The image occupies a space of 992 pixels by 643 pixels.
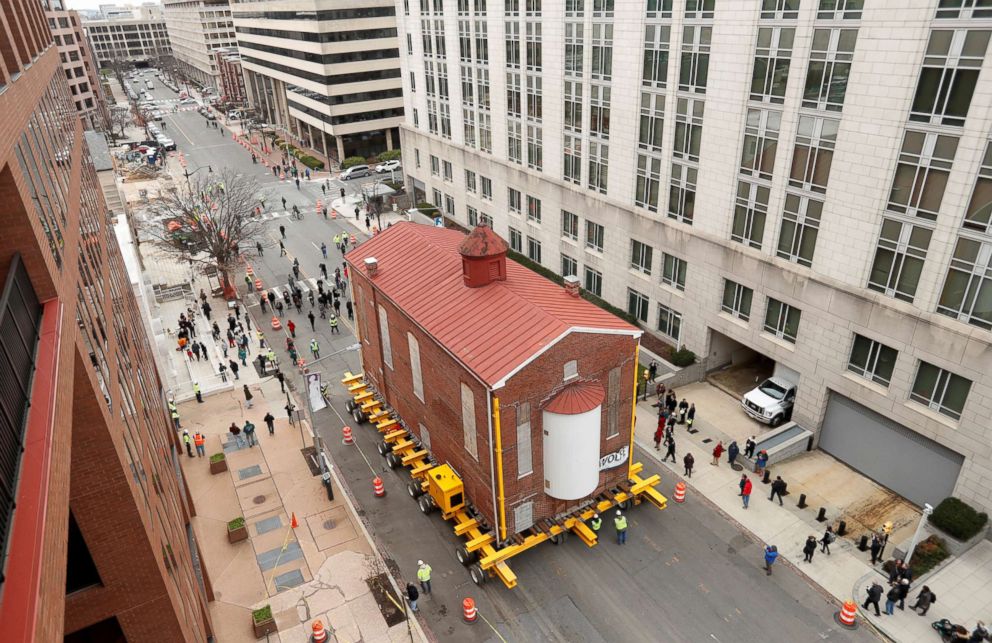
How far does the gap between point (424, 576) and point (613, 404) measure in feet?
30.5

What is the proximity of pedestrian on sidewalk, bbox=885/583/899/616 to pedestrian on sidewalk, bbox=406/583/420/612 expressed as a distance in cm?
1591

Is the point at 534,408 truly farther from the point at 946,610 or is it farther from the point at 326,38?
the point at 326,38

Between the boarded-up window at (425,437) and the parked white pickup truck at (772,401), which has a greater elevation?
the boarded-up window at (425,437)

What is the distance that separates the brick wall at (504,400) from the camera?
2211 centimetres

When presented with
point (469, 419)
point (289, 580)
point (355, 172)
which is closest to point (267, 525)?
point (289, 580)

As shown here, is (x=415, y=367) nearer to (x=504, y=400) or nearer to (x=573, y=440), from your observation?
(x=504, y=400)

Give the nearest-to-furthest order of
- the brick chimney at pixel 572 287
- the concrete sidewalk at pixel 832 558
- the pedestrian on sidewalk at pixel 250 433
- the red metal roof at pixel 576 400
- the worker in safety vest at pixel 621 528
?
the concrete sidewalk at pixel 832 558 → the red metal roof at pixel 576 400 → the worker in safety vest at pixel 621 528 → the brick chimney at pixel 572 287 → the pedestrian on sidewalk at pixel 250 433

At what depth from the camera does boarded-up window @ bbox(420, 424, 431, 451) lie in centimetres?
2759

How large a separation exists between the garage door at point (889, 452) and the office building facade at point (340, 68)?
6845 cm

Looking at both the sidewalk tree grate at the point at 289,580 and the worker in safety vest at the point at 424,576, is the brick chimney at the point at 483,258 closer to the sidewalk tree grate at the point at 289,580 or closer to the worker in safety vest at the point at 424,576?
the worker in safety vest at the point at 424,576

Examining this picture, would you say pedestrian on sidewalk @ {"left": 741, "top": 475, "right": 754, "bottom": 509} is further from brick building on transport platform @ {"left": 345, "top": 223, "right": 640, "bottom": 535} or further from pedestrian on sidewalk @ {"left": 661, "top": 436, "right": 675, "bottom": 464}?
brick building on transport platform @ {"left": 345, "top": 223, "right": 640, "bottom": 535}

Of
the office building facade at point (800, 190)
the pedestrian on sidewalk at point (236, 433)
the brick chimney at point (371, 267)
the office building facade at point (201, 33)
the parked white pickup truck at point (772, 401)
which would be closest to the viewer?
the office building facade at point (800, 190)

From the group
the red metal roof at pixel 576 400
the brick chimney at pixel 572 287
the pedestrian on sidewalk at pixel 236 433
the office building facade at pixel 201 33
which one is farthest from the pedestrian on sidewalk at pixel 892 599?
the office building facade at pixel 201 33

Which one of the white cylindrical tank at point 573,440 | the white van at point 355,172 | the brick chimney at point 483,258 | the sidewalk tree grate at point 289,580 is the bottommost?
the white van at point 355,172
